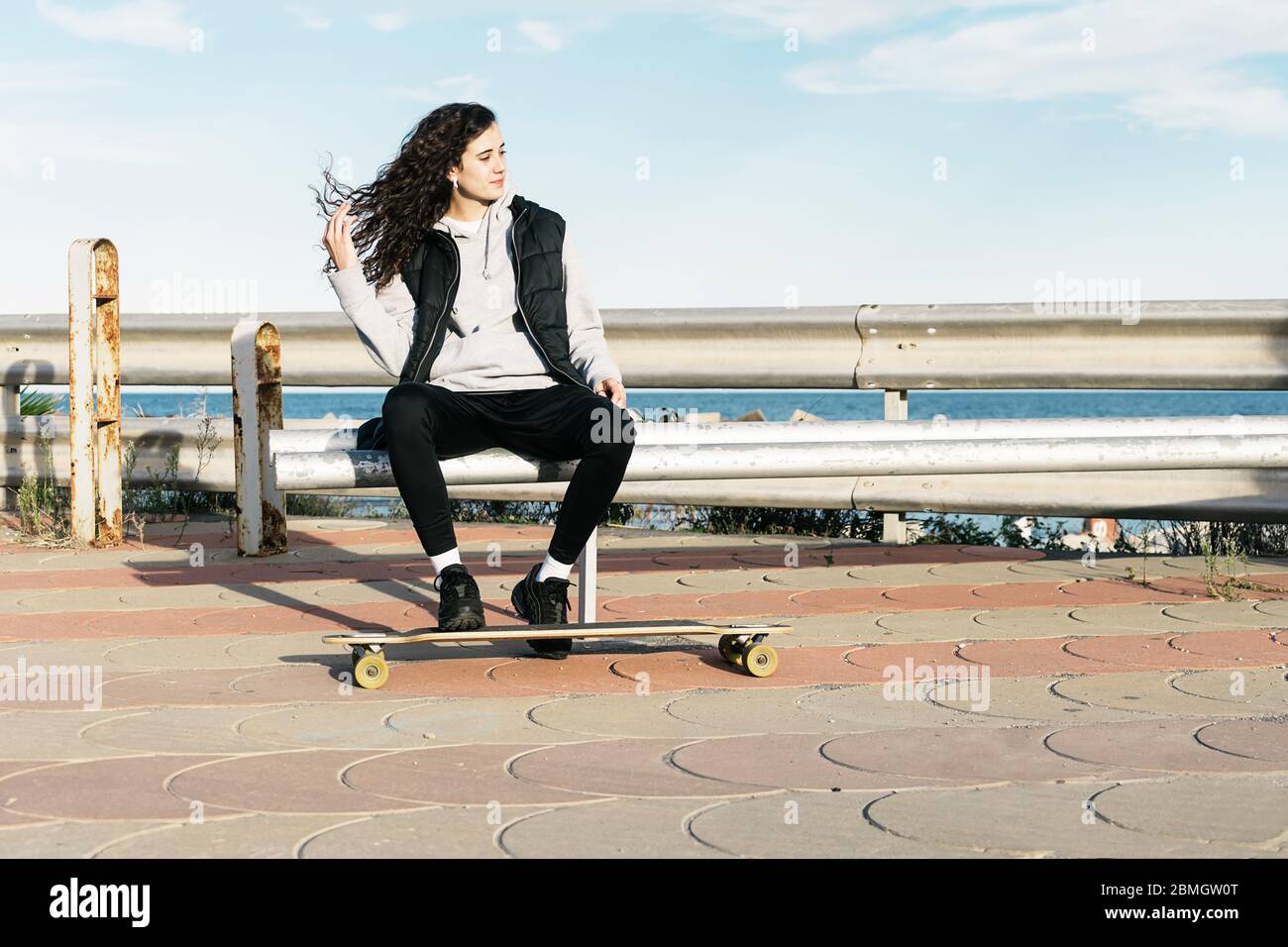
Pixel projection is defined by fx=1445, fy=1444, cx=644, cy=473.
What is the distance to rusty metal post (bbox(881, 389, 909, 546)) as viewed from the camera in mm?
7203

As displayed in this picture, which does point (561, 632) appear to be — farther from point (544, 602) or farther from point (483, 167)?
point (483, 167)

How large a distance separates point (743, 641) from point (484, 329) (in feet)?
4.25

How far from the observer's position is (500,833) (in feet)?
8.75

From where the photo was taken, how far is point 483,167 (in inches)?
184

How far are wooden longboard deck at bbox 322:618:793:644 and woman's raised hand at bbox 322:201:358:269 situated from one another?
1167mm

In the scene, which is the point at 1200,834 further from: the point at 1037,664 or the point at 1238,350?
the point at 1238,350

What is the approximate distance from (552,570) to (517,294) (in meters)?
0.89

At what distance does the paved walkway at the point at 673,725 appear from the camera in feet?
8.82

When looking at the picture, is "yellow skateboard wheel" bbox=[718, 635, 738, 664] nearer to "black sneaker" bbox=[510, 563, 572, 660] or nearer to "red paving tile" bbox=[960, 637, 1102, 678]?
"black sneaker" bbox=[510, 563, 572, 660]

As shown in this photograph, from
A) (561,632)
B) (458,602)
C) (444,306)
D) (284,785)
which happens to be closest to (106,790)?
(284,785)

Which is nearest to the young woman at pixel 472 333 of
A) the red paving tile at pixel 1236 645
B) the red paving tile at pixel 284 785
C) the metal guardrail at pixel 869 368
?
the red paving tile at pixel 284 785

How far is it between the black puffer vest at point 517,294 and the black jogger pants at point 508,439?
10cm

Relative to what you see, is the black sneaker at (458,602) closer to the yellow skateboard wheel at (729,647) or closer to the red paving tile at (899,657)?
the yellow skateboard wheel at (729,647)
